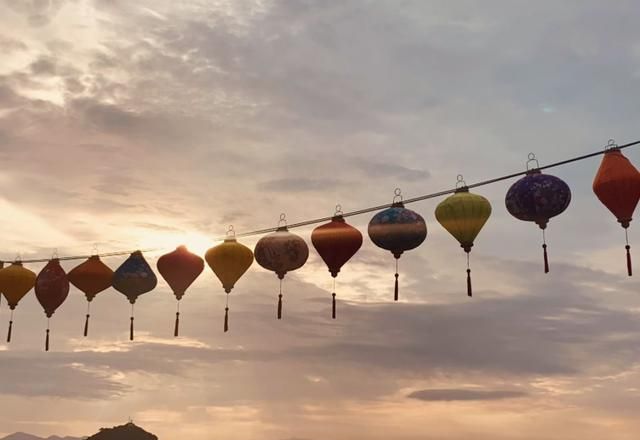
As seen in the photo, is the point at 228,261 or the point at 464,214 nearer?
the point at 464,214

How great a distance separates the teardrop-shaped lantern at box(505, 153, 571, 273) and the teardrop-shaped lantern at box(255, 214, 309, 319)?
514 cm

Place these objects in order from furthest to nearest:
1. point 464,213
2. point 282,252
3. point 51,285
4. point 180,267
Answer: point 51,285 < point 180,267 < point 282,252 < point 464,213

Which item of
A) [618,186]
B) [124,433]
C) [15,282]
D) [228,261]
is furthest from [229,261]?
[124,433]

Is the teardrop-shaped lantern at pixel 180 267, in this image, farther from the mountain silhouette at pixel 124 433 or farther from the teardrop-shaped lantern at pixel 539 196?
the mountain silhouette at pixel 124 433

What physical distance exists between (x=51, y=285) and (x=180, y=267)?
473 cm

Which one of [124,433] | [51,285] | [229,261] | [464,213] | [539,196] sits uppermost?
[539,196]

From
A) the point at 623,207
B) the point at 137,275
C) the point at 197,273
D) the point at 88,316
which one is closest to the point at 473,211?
the point at 623,207

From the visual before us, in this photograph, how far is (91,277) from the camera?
22.0 metres

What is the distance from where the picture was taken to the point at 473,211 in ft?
54.4

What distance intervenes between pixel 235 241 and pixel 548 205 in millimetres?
7644

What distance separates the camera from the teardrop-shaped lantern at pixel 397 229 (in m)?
17.3

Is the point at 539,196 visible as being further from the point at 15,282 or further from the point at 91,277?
the point at 15,282

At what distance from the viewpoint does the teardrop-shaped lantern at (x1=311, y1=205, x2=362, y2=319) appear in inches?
711

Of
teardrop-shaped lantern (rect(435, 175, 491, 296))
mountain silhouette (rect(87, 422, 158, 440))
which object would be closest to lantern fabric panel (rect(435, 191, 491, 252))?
teardrop-shaped lantern (rect(435, 175, 491, 296))
